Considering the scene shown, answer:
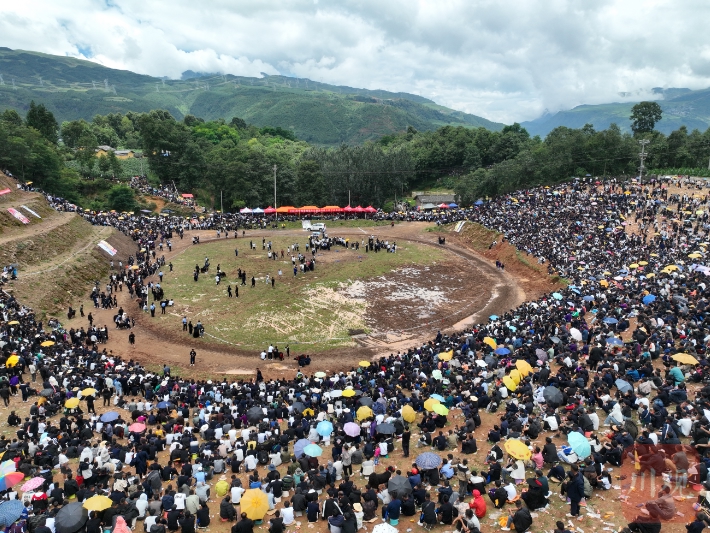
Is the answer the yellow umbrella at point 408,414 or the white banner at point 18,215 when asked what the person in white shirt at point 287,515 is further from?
the white banner at point 18,215

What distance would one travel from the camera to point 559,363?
68.1 ft

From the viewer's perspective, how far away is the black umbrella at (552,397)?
16.3 m

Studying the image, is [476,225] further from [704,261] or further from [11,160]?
[11,160]

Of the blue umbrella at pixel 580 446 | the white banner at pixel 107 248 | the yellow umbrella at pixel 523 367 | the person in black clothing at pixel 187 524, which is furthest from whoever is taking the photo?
the white banner at pixel 107 248

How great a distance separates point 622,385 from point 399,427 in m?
8.49

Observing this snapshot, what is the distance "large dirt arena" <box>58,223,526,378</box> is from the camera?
26922 mm

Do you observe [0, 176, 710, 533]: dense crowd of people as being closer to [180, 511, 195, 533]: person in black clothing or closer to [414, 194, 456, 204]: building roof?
[180, 511, 195, 533]: person in black clothing

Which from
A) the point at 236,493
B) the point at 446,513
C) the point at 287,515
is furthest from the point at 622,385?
the point at 236,493

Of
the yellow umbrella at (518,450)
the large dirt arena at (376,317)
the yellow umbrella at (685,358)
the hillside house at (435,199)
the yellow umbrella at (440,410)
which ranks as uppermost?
the hillside house at (435,199)

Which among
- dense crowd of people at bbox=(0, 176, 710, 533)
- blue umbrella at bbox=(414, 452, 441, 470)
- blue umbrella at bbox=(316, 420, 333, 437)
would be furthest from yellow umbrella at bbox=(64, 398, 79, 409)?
blue umbrella at bbox=(414, 452, 441, 470)

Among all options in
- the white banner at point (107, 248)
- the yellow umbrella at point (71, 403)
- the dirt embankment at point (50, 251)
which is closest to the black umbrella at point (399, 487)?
the yellow umbrella at point (71, 403)

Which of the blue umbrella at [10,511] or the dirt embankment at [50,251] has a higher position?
the dirt embankment at [50,251]

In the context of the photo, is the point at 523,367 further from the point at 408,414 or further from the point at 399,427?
the point at 399,427

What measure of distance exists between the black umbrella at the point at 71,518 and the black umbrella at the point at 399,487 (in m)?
7.51
